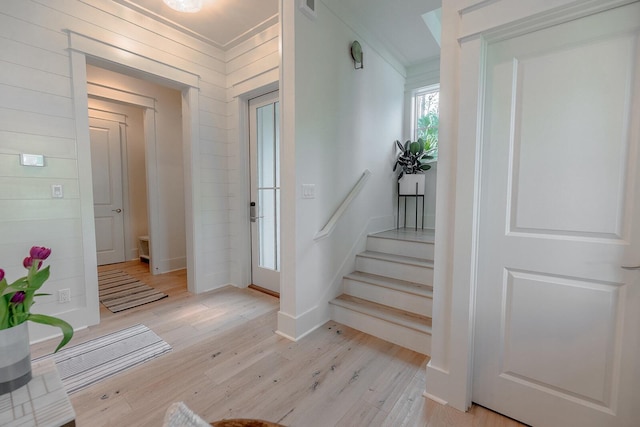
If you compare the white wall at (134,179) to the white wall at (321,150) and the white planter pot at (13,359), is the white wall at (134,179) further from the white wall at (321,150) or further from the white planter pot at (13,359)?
the white planter pot at (13,359)

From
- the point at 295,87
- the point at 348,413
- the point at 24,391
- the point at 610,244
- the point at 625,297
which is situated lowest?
the point at 348,413

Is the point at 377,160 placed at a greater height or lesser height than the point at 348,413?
greater

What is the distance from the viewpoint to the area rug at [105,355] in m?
1.75

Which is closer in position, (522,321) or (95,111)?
(522,321)

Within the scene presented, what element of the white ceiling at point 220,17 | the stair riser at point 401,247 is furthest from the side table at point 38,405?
the white ceiling at point 220,17

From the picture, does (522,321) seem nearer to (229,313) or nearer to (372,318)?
(372,318)

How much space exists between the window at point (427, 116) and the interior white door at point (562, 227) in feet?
7.57

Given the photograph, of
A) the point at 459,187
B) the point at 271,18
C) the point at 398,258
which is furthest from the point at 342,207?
the point at 271,18

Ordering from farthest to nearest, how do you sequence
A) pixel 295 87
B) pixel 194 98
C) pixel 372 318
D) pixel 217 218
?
pixel 217 218 < pixel 194 98 < pixel 372 318 < pixel 295 87

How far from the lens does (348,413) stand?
1.49m

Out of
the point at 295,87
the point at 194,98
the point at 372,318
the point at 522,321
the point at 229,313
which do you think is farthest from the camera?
the point at 194,98

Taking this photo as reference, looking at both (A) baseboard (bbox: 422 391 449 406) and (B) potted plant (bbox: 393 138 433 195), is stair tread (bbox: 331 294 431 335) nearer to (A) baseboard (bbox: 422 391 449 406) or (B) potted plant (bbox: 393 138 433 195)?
(A) baseboard (bbox: 422 391 449 406)

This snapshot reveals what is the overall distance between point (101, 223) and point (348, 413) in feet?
15.9

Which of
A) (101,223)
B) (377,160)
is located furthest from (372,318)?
(101,223)
